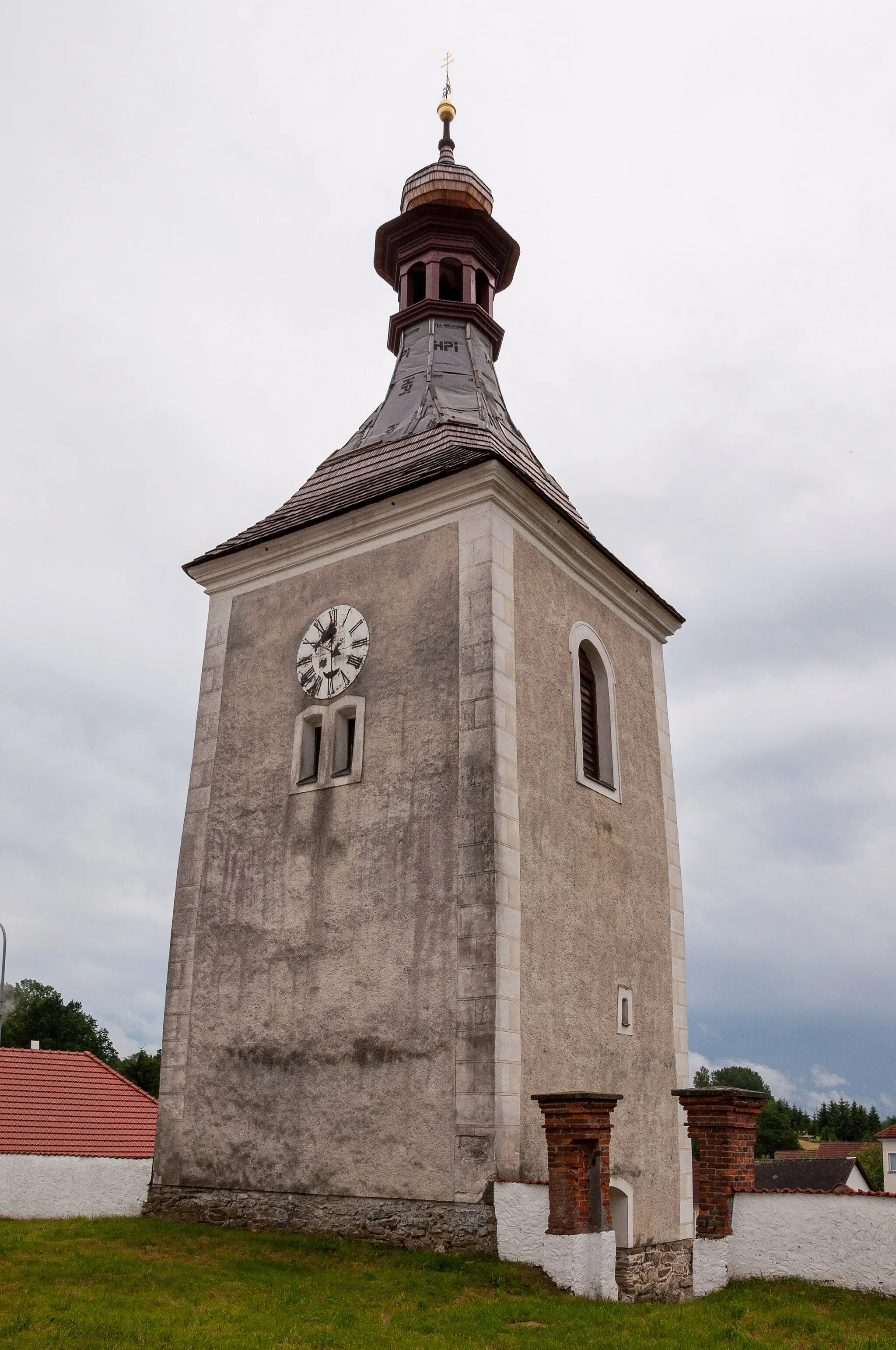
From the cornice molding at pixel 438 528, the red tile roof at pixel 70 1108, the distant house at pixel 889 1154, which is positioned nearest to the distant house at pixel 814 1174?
the distant house at pixel 889 1154

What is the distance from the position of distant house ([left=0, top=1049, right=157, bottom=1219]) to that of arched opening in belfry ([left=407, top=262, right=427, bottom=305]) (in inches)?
560

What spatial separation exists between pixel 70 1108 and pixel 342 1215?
6.37 m

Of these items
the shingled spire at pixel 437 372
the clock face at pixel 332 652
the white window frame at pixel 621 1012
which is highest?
the shingled spire at pixel 437 372

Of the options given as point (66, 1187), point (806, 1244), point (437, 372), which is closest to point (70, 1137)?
point (66, 1187)

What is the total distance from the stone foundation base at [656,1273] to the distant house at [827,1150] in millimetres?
57390

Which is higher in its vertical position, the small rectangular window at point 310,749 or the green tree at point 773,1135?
the small rectangular window at point 310,749

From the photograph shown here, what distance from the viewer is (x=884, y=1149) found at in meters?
48.6

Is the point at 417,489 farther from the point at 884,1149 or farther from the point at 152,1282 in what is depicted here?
the point at 884,1149

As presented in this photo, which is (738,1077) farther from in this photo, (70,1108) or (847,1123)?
(70,1108)

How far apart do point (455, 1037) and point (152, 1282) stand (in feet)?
11.4

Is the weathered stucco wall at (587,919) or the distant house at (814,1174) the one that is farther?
the distant house at (814,1174)

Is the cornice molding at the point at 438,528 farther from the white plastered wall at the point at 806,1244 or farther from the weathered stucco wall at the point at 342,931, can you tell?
the white plastered wall at the point at 806,1244

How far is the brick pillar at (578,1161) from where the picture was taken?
965cm

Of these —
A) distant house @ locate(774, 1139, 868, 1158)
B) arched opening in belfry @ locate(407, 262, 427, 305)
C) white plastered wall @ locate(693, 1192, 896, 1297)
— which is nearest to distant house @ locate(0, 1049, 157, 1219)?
white plastered wall @ locate(693, 1192, 896, 1297)
